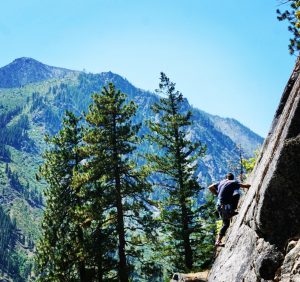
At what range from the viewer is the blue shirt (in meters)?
13.4

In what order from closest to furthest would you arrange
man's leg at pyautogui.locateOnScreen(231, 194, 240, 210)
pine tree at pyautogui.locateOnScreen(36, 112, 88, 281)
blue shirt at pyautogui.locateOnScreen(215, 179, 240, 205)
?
blue shirt at pyautogui.locateOnScreen(215, 179, 240, 205) < man's leg at pyautogui.locateOnScreen(231, 194, 240, 210) < pine tree at pyautogui.locateOnScreen(36, 112, 88, 281)

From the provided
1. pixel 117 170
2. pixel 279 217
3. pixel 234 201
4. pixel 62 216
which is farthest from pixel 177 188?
pixel 279 217

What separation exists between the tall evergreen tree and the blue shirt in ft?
44.1

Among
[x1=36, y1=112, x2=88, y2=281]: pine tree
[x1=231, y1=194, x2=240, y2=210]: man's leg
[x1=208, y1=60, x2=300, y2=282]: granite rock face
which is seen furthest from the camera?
[x1=36, y1=112, x2=88, y2=281]: pine tree

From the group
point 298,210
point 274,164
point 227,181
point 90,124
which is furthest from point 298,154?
point 90,124

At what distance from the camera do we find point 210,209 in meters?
31.5

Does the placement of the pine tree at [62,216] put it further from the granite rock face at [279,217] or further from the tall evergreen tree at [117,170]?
the granite rock face at [279,217]

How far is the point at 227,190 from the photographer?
13523 mm

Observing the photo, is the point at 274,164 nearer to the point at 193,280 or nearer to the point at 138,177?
the point at 193,280

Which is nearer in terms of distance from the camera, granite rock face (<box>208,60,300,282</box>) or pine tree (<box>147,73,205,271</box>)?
granite rock face (<box>208,60,300,282</box>)

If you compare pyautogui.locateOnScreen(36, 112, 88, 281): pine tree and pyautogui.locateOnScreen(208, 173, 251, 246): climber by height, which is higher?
pyautogui.locateOnScreen(208, 173, 251, 246): climber

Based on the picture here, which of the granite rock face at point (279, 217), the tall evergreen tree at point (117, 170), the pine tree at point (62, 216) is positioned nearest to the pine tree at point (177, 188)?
the tall evergreen tree at point (117, 170)

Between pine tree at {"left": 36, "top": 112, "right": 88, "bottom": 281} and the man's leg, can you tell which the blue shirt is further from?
pine tree at {"left": 36, "top": 112, "right": 88, "bottom": 281}

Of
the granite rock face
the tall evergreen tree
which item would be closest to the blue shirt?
the granite rock face
